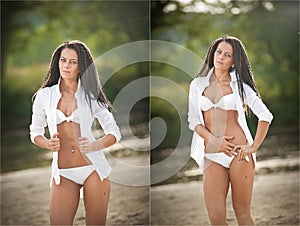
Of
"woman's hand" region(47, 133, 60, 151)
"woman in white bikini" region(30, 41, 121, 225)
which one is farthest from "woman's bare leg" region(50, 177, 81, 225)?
"woman's hand" region(47, 133, 60, 151)

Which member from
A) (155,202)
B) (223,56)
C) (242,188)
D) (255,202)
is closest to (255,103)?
(223,56)

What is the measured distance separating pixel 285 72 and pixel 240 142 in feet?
2.45

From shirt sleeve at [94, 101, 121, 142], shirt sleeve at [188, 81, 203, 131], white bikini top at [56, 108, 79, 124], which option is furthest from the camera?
shirt sleeve at [188, 81, 203, 131]

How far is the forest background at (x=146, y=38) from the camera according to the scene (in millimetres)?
5363

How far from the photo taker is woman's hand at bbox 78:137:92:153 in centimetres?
523

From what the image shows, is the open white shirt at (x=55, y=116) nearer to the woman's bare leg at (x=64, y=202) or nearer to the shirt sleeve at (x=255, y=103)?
the woman's bare leg at (x=64, y=202)

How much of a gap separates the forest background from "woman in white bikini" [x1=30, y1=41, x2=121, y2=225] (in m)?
0.12

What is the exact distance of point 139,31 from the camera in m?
5.52

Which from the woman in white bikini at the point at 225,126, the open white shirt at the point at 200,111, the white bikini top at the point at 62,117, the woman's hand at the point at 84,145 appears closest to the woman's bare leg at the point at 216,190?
the woman in white bikini at the point at 225,126

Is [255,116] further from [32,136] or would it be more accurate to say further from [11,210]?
[11,210]

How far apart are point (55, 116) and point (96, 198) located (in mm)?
734

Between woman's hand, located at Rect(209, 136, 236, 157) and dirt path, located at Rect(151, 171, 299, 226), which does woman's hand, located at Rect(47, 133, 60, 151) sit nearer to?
dirt path, located at Rect(151, 171, 299, 226)

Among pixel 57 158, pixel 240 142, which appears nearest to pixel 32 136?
pixel 57 158

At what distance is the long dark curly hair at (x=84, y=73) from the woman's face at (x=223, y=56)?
0.95 metres
